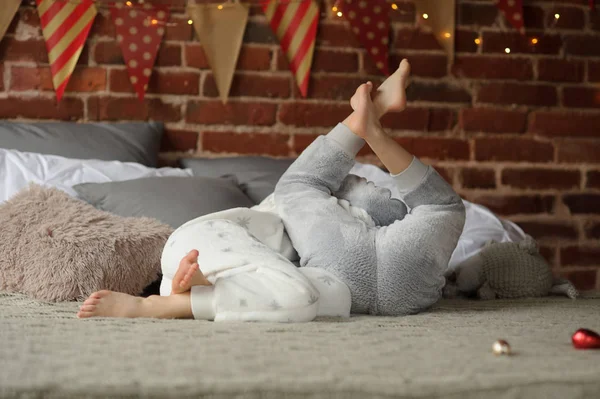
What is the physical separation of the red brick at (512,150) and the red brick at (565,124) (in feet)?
0.17

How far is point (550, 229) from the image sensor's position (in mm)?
2967

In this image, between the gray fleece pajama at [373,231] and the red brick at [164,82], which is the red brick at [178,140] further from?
the gray fleece pajama at [373,231]

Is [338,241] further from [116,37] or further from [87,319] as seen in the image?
[116,37]

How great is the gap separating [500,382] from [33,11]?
222 cm

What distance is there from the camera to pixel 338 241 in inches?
64.2

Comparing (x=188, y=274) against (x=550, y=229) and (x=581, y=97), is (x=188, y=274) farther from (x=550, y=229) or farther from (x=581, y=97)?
(x=581, y=97)

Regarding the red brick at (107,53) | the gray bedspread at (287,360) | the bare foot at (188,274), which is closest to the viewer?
the gray bedspread at (287,360)

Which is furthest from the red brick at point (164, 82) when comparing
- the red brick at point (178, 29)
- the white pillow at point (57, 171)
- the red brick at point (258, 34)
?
the white pillow at point (57, 171)

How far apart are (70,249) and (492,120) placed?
1760 mm

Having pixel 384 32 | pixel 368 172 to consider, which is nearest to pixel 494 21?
pixel 384 32

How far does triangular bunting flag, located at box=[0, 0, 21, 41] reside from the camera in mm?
2600

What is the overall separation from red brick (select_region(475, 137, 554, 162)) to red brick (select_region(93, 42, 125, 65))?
4.31 feet

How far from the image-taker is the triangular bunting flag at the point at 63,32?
2643 mm

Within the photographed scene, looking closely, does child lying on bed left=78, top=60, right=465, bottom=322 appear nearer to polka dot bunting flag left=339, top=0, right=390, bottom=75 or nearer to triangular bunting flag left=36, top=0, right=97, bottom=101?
polka dot bunting flag left=339, top=0, right=390, bottom=75
